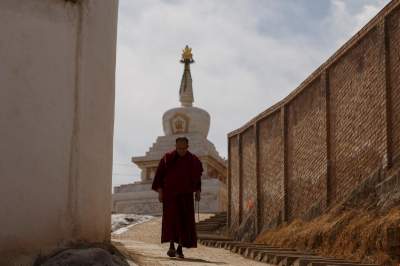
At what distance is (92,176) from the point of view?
638 centimetres

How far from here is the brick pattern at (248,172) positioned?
19.4 meters

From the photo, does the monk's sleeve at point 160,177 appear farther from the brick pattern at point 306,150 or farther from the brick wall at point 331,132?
the brick pattern at point 306,150

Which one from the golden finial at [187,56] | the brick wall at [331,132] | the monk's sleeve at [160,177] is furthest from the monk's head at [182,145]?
the golden finial at [187,56]

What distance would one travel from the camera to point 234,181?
2148 centimetres

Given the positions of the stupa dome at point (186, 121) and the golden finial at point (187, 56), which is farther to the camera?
the golden finial at point (187, 56)

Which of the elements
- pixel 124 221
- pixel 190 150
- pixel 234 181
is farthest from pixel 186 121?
pixel 234 181

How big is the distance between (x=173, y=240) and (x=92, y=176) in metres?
2.80

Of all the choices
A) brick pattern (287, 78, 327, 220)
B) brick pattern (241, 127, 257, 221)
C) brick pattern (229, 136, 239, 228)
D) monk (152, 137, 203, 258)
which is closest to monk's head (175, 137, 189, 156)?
monk (152, 137, 203, 258)

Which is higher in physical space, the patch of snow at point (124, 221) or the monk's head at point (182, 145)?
the monk's head at point (182, 145)

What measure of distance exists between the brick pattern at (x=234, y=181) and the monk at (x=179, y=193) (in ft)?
38.0

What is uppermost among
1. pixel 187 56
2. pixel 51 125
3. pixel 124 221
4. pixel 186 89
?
pixel 187 56

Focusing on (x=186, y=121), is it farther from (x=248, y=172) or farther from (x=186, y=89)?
(x=248, y=172)

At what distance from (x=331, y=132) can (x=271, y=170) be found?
415cm

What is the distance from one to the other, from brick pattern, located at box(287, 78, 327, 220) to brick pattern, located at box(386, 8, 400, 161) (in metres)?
2.82
